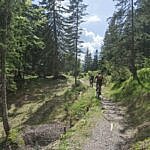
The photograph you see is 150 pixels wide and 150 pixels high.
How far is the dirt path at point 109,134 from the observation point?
17.6m

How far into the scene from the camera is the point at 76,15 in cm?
6088

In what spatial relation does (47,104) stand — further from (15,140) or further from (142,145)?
(142,145)

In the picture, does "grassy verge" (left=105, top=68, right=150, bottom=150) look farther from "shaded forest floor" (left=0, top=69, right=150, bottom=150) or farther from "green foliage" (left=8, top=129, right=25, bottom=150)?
"green foliage" (left=8, top=129, right=25, bottom=150)

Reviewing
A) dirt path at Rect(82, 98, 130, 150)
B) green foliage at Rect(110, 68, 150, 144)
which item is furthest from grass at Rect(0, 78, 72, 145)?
dirt path at Rect(82, 98, 130, 150)

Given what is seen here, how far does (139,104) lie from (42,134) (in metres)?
6.87

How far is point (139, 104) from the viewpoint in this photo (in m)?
27.3

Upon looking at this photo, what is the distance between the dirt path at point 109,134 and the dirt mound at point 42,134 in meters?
3.16

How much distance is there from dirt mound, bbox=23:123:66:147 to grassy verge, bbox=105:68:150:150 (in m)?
4.72

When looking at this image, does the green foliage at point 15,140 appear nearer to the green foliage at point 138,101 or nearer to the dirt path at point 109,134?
the dirt path at point 109,134

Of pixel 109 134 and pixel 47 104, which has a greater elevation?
pixel 109 134

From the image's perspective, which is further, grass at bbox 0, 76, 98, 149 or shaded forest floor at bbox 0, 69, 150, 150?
grass at bbox 0, 76, 98, 149

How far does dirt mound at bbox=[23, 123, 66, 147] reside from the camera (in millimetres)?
25466

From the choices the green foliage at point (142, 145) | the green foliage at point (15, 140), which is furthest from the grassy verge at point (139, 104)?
the green foliage at point (15, 140)

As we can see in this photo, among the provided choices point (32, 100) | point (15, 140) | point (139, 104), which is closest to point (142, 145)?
point (139, 104)
